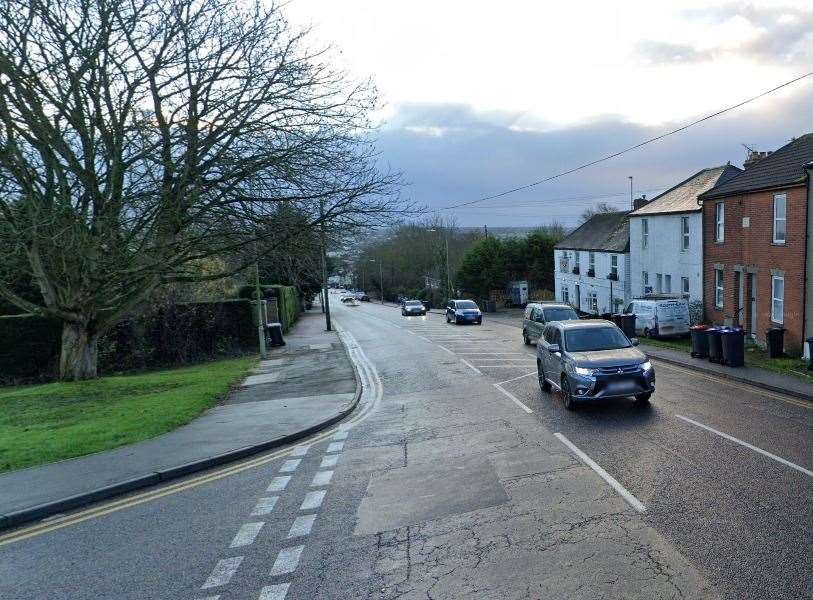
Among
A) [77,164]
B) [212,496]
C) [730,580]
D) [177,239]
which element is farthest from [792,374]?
[77,164]

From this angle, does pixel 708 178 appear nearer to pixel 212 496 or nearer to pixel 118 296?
pixel 118 296

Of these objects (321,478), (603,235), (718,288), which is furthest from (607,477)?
(603,235)

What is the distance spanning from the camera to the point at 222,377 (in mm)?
20094

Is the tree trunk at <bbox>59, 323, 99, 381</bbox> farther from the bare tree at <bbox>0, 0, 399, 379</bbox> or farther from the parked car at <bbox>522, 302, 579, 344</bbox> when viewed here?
the parked car at <bbox>522, 302, 579, 344</bbox>

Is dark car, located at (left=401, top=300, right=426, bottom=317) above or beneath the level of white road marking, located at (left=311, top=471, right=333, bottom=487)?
beneath

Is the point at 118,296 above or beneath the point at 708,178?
beneath

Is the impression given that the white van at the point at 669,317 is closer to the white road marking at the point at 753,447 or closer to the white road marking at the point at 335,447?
the white road marking at the point at 753,447

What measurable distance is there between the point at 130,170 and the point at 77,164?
3.65 feet

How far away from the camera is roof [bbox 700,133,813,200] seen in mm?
20688

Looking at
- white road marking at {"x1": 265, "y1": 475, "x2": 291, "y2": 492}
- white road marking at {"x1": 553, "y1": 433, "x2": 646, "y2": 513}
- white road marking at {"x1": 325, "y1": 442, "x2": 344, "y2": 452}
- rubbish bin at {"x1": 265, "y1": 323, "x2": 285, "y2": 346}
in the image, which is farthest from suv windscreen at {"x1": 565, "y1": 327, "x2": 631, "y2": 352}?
rubbish bin at {"x1": 265, "y1": 323, "x2": 285, "y2": 346}

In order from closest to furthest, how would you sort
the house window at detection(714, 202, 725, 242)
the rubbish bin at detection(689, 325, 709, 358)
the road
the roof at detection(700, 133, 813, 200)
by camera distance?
the road < the rubbish bin at detection(689, 325, 709, 358) < the roof at detection(700, 133, 813, 200) < the house window at detection(714, 202, 725, 242)

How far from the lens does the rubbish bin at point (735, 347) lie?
18.4 metres

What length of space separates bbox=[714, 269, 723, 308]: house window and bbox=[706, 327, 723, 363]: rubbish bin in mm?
8110

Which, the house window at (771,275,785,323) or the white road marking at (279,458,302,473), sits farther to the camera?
the house window at (771,275,785,323)
